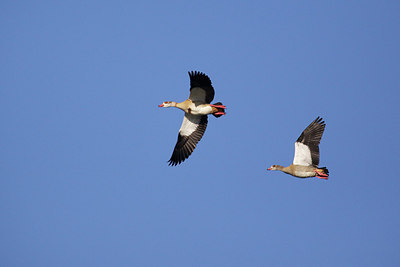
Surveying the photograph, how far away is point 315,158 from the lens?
2209cm

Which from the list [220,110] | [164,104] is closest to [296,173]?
[220,110]

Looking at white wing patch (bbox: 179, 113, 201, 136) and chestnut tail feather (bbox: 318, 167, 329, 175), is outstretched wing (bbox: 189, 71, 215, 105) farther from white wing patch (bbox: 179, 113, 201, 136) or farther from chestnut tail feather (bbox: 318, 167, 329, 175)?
chestnut tail feather (bbox: 318, 167, 329, 175)

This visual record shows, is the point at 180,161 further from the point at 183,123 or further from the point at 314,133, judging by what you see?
the point at 314,133

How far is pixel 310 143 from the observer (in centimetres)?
2208

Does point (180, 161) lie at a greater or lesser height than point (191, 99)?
lesser

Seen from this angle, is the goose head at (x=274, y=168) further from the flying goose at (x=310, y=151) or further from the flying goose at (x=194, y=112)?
the flying goose at (x=194, y=112)

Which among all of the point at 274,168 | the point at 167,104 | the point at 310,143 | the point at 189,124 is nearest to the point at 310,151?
the point at 310,143

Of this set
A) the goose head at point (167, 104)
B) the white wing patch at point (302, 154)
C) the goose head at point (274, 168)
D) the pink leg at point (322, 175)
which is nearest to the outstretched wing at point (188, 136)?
the goose head at point (167, 104)

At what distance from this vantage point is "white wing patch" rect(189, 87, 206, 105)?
2166 cm

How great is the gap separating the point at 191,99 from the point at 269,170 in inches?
162

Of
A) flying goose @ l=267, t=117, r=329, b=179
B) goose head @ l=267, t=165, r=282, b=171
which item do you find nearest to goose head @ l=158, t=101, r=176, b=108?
goose head @ l=267, t=165, r=282, b=171

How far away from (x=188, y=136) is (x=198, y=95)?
92.3 inches

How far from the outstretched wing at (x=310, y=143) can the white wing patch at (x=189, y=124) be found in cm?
395

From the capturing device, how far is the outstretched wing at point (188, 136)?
23.5 metres
